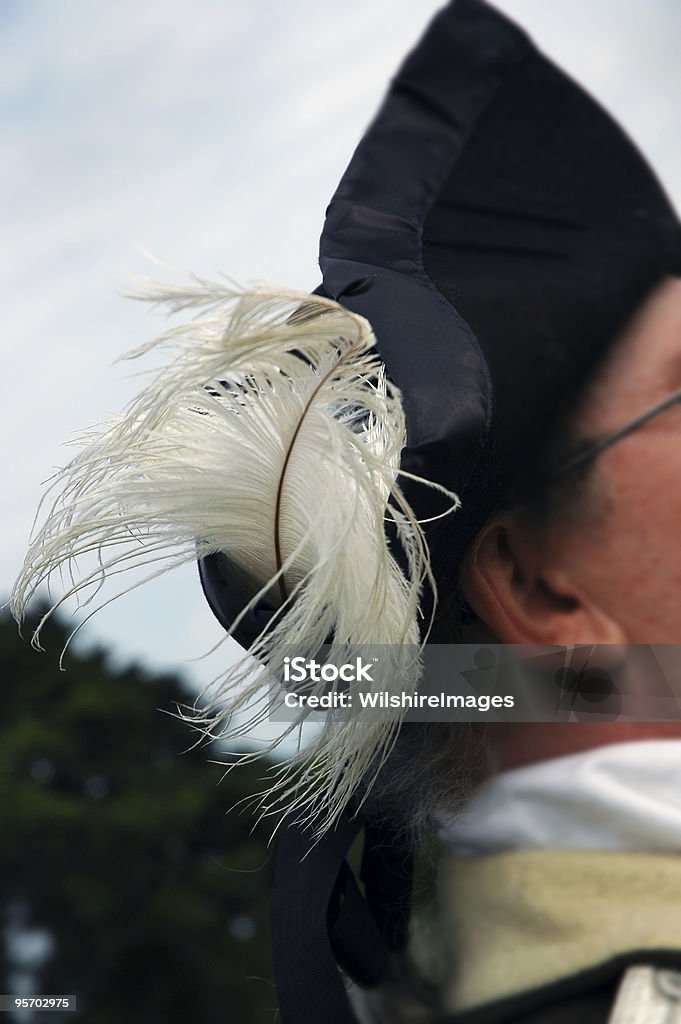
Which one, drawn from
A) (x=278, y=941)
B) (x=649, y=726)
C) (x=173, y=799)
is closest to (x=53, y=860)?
(x=173, y=799)

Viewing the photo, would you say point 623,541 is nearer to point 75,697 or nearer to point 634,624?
point 634,624

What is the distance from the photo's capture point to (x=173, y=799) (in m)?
4.78

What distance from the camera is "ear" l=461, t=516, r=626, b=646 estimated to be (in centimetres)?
90

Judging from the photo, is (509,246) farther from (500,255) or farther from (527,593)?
(527,593)

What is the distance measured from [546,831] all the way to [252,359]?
1.43ft

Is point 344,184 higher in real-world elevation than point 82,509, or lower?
higher

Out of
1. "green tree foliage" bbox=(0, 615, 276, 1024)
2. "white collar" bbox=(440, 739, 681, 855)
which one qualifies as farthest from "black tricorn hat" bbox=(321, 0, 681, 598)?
"green tree foliage" bbox=(0, 615, 276, 1024)

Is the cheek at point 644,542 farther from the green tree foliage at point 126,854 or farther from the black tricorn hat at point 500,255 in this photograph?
the green tree foliage at point 126,854

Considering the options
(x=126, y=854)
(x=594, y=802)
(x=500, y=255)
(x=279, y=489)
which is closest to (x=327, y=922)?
(x=594, y=802)

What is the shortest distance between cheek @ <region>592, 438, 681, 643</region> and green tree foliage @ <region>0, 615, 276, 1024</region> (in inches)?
133

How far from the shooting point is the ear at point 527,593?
90 cm

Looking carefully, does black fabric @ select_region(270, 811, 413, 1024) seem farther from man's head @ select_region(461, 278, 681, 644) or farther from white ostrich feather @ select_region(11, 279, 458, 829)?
man's head @ select_region(461, 278, 681, 644)

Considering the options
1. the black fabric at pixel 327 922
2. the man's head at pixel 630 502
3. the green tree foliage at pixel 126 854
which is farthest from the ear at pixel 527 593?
the green tree foliage at pixel 126 854

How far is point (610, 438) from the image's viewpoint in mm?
889
